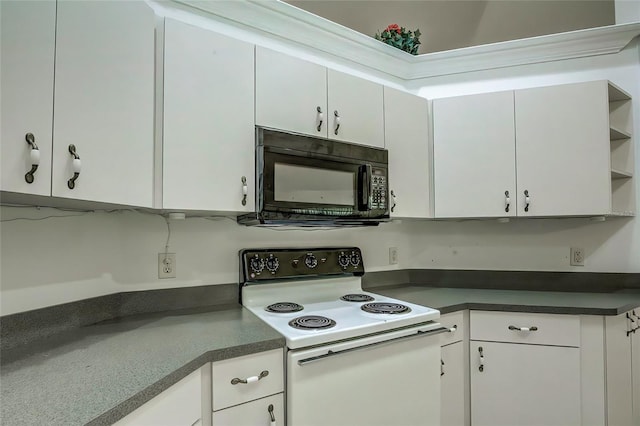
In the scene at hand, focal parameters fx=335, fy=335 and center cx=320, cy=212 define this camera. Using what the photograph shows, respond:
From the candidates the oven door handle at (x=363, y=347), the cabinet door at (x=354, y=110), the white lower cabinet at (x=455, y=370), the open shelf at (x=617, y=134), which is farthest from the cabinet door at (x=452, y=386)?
the open shelf at (x=617, y=134)

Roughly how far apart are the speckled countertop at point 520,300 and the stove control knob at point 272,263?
72 cm

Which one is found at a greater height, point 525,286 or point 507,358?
point 525,286

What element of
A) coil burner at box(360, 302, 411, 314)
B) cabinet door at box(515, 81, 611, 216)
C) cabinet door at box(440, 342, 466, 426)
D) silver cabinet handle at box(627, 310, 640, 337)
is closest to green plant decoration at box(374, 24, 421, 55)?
cabinet door at box(515, 81, 611, 216)

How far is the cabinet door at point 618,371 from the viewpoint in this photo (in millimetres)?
1673

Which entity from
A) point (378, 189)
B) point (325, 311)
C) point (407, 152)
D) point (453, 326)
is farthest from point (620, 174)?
point (325, 311)

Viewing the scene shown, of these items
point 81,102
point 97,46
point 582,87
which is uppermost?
point 582,87

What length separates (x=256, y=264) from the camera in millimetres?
1729

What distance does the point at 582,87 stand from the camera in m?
1.90

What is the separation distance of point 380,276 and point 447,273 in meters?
0.49

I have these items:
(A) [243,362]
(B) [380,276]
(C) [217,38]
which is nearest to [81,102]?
(C) [217,38]

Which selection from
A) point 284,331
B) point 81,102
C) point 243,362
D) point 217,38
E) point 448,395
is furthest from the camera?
point 448,395

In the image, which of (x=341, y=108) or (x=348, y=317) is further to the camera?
(x=341, y=108)

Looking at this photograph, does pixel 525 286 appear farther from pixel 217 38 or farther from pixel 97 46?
pixel 97 46

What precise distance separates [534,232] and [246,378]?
80.6 inches
